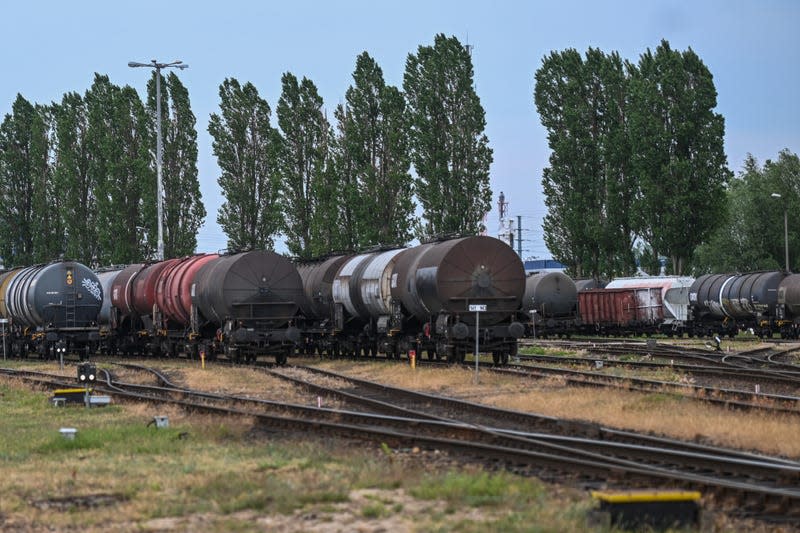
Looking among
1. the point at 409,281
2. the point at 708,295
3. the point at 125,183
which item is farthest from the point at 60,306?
the point at 708,295

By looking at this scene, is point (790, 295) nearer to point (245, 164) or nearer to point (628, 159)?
point (628, 159)

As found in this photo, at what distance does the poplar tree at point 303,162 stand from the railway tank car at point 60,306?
19.6 meters

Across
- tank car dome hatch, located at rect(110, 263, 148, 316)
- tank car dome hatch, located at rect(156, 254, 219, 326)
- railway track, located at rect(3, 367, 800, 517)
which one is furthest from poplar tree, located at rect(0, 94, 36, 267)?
railway track, located at rect(3, 367, 800, 517)

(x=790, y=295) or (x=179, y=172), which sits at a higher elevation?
(x=179, y=172)

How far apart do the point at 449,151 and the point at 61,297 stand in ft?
76.7

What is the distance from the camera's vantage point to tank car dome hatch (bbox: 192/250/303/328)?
1278 inches

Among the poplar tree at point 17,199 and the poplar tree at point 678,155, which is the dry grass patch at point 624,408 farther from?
the poplar tree at point 17,199

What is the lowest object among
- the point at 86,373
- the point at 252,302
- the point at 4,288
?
the point at 86,373

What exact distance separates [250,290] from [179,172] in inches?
1285

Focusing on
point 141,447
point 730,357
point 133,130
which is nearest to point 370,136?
point 133,130

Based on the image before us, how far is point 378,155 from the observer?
5609 cm

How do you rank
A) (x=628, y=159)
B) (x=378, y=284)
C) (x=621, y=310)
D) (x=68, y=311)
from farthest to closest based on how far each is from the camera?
(x=628, y=159), (x=621, y=310), (x=68, y=311), (x=378, y=284)

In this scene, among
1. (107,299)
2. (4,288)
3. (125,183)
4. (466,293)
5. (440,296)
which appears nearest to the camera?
(440,296)

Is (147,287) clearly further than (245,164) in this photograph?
No
